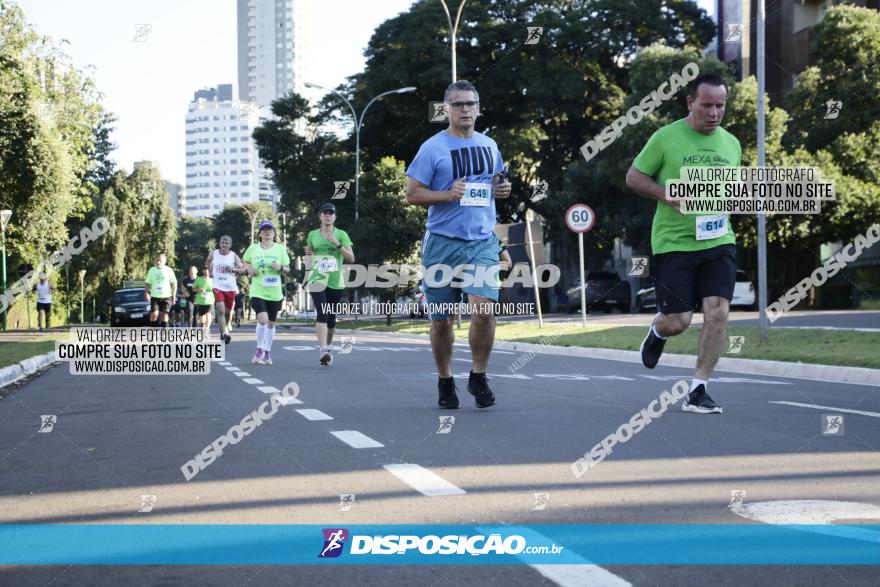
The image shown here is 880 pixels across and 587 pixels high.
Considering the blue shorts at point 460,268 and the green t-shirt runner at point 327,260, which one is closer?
the blue shorts at point 460,268

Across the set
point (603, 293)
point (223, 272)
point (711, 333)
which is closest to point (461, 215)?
point (711, 333)

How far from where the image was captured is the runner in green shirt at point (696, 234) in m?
8.03

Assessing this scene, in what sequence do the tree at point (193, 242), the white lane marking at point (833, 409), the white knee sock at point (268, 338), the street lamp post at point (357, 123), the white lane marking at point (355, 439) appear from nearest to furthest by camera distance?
the white lane marking at point (355, 439), the white lane marking at point (833, 409), the white knee sock at point (268, 338), the street lamp post at point (357, 123), the tree at point (193, 242)

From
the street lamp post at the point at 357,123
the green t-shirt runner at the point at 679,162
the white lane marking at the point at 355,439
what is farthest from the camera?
the street lamp post at the point at 357,123

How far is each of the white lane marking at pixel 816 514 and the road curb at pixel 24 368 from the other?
425 inches

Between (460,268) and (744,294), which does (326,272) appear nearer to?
(460,268)

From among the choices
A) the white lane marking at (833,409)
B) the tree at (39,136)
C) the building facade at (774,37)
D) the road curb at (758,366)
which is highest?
the building facade at (774,37)

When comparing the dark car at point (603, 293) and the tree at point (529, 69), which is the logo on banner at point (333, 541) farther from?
the dark car at point (603, 293)

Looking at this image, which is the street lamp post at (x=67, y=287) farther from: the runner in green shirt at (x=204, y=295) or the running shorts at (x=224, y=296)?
the running shorts at (x=224, y=296)

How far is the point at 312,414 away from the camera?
331 inches

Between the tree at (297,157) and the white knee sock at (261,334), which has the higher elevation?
the tree at (297,157)

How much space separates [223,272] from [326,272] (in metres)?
5.07

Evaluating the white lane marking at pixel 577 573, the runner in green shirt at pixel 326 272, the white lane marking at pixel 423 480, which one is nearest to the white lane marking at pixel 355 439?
the white lane marking at pixel 423 480

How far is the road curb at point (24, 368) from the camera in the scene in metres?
14.1
